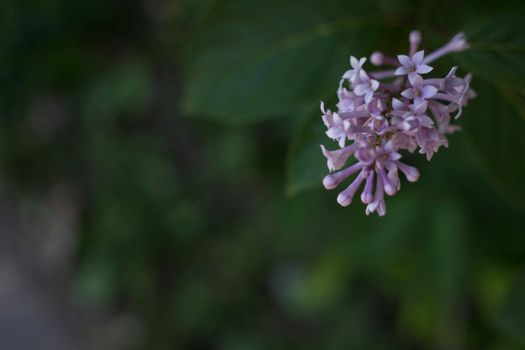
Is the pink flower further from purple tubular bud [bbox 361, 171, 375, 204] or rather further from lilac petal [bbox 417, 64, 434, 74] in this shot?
purple tubular bud [bbox 361, 171, 375, 204]

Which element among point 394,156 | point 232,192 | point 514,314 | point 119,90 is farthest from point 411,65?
point 232,192

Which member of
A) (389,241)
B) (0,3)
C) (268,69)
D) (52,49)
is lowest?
(389,241)

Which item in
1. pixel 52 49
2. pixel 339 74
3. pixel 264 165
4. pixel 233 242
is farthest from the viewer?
pixel 233 242

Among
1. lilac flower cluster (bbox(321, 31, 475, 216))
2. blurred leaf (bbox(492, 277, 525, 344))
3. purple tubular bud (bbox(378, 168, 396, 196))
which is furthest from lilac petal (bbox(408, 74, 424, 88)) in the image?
blurred leaf (bbox(492, 277, 525, 344))

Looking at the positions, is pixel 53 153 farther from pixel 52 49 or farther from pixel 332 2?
pixel 332 2

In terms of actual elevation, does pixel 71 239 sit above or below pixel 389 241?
below

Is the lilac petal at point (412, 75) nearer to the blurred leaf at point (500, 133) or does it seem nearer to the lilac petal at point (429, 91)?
the lilac petal at point (429, 91)

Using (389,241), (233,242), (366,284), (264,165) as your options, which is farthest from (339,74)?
(233,242)
